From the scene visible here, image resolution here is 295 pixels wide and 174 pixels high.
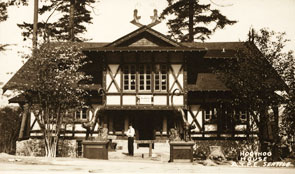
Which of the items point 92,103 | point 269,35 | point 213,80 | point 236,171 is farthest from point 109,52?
point 236,171

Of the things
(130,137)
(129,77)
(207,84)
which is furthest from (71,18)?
(130,137)

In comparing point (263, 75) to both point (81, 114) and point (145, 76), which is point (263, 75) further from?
point (81, 114)

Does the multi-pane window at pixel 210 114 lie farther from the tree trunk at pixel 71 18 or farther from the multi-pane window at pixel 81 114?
the tree trunk at pixel 71 18

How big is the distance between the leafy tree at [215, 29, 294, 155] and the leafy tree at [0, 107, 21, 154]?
12.5m

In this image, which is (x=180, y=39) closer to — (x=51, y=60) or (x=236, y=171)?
(x=51, y=60)

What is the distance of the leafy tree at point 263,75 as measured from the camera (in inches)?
653

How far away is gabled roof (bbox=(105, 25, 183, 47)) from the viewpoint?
67.3ft

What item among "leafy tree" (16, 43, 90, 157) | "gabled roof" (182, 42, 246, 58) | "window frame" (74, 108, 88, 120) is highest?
"gabled roof" (182, 42, 246, 58)

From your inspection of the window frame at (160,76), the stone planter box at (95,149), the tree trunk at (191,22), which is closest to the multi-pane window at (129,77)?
the window frame at (160,76)

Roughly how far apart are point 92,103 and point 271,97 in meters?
9.14

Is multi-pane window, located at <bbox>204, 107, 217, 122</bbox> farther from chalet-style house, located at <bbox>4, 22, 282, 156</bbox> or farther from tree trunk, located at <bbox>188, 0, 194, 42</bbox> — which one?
tree trunk, located at <bbox>188, 0, 194, 42</bbox>

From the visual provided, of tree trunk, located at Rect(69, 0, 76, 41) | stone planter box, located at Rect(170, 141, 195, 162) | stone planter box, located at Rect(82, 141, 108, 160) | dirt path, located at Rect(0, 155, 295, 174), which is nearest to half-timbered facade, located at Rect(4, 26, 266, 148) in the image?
stone planter box, located at Rect(82, 141, 108, 160)

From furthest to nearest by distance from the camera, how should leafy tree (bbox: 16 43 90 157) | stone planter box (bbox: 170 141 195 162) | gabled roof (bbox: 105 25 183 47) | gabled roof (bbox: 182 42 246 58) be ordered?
gabled roof (bbox: 182 42 246 58)
gabled roof (bbox: 105 25 183 47)
leafy tree (bbox: 16 43 90 157)
stone planter box (bbox: 170 141 195 162)

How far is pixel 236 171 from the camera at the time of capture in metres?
12.7
